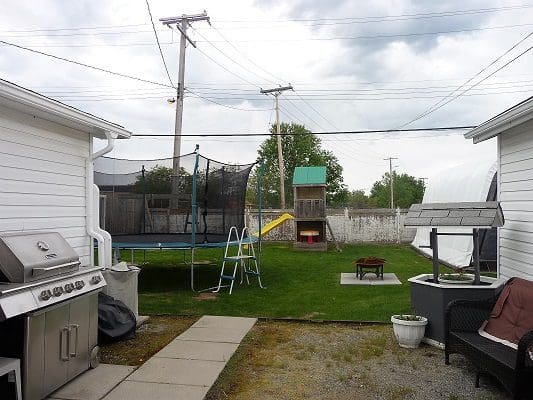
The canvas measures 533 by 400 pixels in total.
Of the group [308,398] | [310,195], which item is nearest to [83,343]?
[308,398]

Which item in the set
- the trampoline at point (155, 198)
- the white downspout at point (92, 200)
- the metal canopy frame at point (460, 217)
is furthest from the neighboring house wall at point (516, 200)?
the trampoline at point (155, 198)

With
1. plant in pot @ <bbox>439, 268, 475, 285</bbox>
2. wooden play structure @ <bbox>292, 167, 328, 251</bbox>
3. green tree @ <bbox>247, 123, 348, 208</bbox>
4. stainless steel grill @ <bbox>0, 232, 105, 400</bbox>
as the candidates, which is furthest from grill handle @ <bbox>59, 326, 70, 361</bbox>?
green tree @ <bbox>247, 123, 348, 208</bbox>

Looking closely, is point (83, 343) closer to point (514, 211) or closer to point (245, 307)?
point (245, 307)

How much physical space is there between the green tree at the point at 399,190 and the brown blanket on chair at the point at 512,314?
4320 cm

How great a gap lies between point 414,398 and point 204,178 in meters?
5.90

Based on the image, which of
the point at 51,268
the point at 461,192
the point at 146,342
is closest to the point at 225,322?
the point at 146,342

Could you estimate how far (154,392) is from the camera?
10.3 feet

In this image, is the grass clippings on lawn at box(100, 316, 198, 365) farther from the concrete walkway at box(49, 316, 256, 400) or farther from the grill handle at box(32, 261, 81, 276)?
the grill handle at box(32, 261, 81, 276)

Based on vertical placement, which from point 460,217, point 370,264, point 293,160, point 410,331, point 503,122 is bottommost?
point 410,331

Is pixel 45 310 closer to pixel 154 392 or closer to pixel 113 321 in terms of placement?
pixel 154 392

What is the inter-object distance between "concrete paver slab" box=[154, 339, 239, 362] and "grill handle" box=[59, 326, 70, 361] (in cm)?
96

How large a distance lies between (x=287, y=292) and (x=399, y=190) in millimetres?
44870

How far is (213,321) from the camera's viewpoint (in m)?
5.20

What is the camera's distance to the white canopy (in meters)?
9.63
